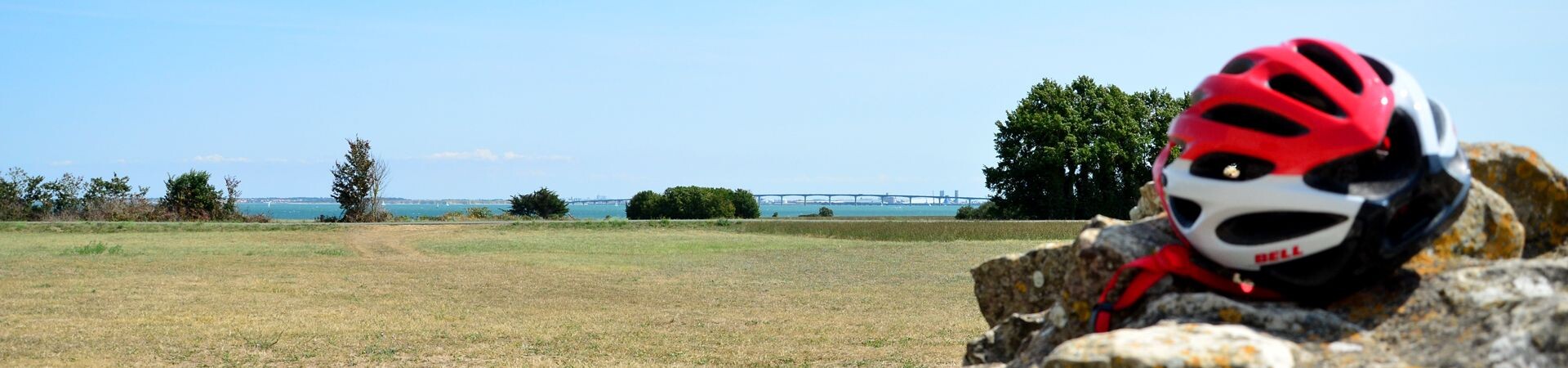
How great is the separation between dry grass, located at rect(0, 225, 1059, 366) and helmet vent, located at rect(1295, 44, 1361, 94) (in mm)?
8791

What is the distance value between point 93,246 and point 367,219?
97.5ft

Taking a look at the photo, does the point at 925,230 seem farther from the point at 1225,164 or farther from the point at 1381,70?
the point at 1381,70

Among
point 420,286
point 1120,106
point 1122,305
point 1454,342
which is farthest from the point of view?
point 1120,106

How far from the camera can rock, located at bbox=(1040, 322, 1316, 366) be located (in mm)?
3672

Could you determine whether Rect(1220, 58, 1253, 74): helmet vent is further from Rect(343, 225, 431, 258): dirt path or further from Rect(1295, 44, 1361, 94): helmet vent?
Rect(343, 225, 431, 258): dirt path

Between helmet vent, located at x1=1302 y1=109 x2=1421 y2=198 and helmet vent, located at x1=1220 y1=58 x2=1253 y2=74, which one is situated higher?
helmet vent, located at x1=1220 y1=58 x2=1253 y2=74

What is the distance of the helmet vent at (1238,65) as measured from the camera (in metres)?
4.66

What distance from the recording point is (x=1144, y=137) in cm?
7700

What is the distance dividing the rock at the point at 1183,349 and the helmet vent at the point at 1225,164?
90cm

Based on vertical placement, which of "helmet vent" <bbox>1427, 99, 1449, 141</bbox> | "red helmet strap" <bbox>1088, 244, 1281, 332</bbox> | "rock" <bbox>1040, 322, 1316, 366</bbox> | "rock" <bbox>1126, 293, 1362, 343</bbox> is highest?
"helmet vent" <bbox>1427, 99, 1449, 141</bbox>

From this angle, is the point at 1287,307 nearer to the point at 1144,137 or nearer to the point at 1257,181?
the point at 1257,181

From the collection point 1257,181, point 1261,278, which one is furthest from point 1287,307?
point 1257,181

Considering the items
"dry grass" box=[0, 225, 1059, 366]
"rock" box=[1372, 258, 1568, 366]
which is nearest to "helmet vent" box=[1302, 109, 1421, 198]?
"rock" box=[1372, 258, 1568, 366]

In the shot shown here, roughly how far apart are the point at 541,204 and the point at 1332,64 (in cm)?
7800
